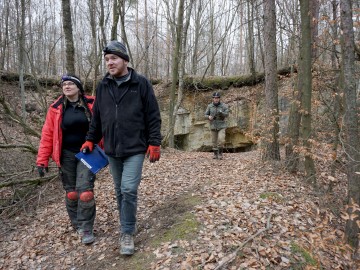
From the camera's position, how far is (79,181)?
3.84 m

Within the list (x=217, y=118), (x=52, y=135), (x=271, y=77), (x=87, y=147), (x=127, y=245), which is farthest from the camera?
(x=217, y=118)

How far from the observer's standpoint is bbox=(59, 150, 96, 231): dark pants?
151 inches

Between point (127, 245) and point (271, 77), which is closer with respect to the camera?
point (127, 245)

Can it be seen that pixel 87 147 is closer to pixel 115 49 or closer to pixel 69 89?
pixel 69 89

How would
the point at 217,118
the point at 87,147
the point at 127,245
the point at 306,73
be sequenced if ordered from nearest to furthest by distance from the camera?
the point at 127,245
the point at 87,147
the point at 306,73
the point at 217,118

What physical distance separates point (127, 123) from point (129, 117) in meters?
0.07

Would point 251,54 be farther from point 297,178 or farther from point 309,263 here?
point 309,263

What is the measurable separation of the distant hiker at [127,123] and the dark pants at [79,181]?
2.07 feet

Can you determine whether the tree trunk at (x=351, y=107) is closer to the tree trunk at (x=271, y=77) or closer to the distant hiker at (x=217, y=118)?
the tree trunk at (x=271, y=77)

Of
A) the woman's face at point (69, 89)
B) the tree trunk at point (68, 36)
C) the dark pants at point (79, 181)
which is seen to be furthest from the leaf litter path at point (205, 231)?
the tree trunk at point (68, 36)

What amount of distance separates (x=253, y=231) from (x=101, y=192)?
3360mm

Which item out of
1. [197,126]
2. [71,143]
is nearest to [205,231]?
[71,143]

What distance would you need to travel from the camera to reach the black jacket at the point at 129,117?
329cm

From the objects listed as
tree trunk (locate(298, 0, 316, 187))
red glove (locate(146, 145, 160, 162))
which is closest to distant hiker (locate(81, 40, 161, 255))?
red glove (locate(146, 145, 160, 162))
